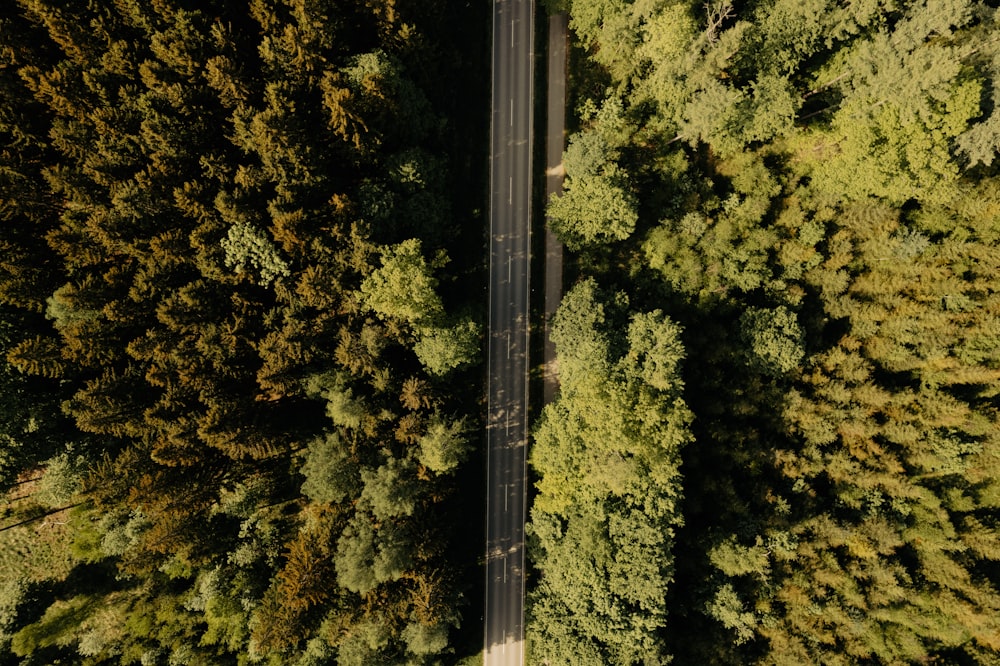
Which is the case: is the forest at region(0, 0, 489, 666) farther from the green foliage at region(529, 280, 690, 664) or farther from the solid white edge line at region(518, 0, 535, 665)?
the green foliage at region(529, 280, 690, 664)

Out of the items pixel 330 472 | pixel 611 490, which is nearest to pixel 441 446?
pixel 330 472

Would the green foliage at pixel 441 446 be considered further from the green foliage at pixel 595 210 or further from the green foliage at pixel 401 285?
the green foliage at pixel 595 210

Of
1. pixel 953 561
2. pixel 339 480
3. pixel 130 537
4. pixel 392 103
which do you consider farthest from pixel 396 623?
pixel 953 561

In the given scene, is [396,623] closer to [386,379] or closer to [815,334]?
[386,379]

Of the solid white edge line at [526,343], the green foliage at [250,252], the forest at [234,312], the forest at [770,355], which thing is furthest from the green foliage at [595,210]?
the green foliage at [250,252]

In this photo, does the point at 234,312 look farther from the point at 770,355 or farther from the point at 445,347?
the point at 770,355

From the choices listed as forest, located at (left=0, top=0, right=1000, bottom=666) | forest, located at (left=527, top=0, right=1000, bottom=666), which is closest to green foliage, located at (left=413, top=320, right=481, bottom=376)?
forest, located at (left=0, top=0, right=1000, bottom=666)

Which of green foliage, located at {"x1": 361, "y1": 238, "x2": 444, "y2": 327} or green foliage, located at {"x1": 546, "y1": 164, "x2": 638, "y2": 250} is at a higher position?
green foliage, located at {"x1": 546, "y1": 164, "x2": 638, "y2": 250}
